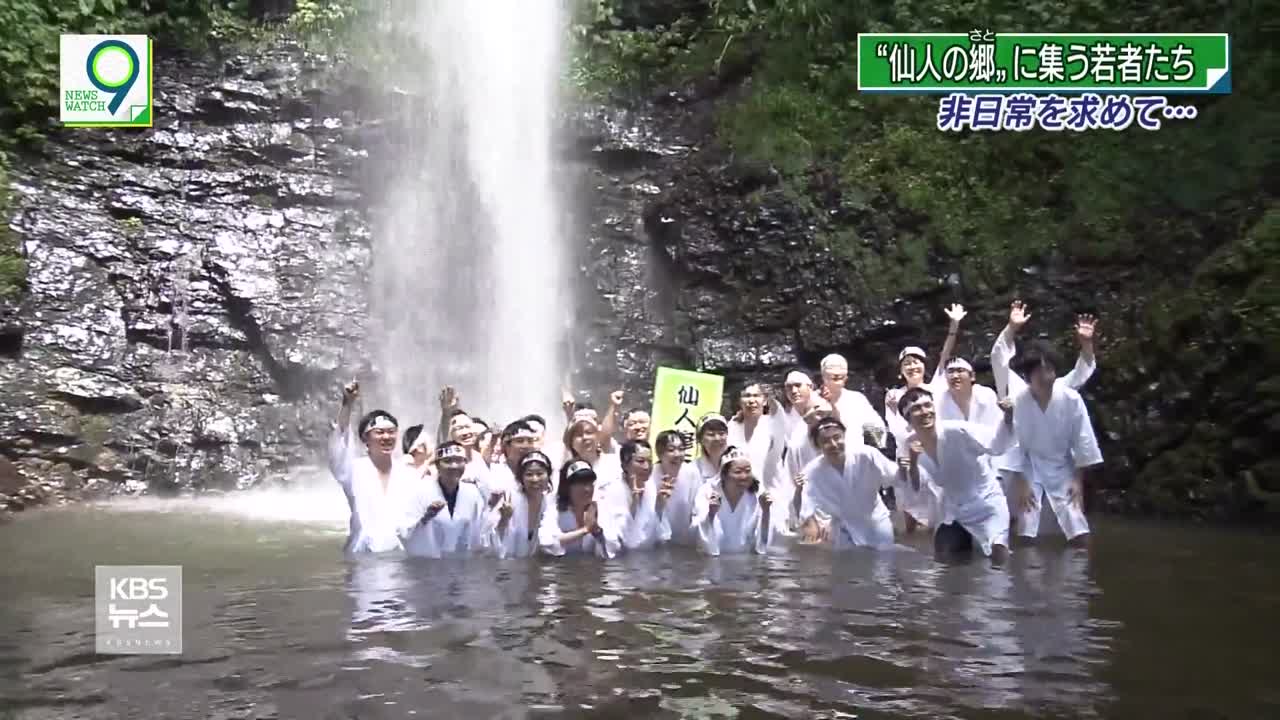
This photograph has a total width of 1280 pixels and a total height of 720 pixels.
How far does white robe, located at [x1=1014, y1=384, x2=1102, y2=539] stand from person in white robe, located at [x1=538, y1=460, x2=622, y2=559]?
3.22 metres

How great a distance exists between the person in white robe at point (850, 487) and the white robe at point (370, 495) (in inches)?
105

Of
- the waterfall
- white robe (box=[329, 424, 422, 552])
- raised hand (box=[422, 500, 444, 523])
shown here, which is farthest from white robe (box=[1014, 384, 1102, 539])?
the waterfall

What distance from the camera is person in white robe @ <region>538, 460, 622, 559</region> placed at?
256 inches

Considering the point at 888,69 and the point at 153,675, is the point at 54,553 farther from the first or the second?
the point at 888,69

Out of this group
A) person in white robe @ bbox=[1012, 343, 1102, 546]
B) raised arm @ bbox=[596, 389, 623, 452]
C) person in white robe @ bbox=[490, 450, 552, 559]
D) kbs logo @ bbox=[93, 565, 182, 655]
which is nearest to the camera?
kbs logo @ bbox=[93, 565, 182, 655]

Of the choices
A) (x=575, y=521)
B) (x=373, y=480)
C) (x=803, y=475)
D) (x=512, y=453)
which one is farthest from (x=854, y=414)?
(x=373, y=480)

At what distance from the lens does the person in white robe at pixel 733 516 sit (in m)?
6.71

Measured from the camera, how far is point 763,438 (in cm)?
812

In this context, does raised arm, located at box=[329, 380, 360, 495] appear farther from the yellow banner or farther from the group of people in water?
the yellow banner

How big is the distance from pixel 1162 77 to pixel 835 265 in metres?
4.38

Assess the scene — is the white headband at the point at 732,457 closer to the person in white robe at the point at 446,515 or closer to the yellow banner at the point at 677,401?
the person in white robe at the point at 446,515

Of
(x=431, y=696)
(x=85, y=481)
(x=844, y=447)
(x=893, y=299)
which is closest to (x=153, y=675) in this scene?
(x=431, y=696)

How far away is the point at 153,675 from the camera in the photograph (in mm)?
3902
